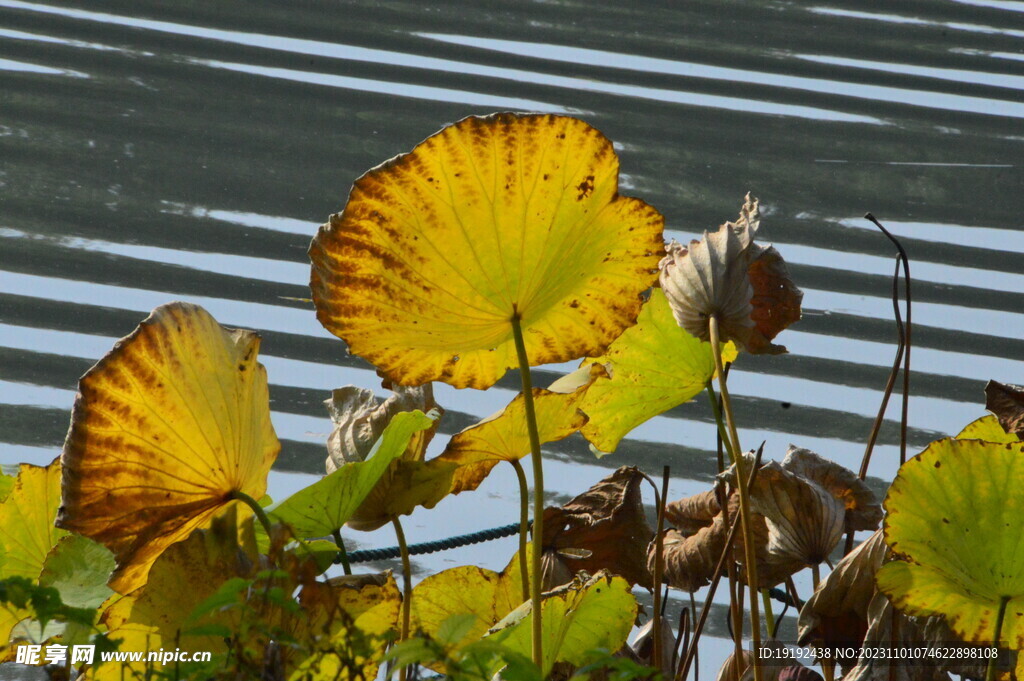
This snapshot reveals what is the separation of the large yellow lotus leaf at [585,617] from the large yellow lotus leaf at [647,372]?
12 centimetres

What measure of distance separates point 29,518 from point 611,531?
0.30m

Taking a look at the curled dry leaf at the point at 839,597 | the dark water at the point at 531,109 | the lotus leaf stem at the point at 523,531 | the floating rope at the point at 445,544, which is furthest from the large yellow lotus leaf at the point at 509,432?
the dark water at the point at 531,109

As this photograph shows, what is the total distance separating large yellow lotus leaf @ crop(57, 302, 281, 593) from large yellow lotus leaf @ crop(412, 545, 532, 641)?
11 cm

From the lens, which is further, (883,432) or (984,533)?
(883,432)

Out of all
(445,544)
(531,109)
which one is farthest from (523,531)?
(531,109)

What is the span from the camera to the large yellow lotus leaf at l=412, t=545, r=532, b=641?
1.87 feet

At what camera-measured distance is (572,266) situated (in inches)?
20.1

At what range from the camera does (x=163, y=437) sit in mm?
479

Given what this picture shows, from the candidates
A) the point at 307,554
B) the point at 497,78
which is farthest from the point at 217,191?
the point at 307,554

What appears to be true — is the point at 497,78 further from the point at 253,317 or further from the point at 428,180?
the point at 428,180

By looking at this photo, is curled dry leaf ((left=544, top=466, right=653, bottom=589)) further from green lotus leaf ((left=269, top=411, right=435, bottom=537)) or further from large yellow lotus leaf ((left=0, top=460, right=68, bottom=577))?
large yellow lotus leaf ((left=0, top=460, right=68, bottom=577))

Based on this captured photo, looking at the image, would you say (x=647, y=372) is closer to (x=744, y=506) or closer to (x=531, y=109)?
(x=744, y=506)

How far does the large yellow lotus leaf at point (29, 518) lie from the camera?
55 cm

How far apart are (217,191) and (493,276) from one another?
200 cm
